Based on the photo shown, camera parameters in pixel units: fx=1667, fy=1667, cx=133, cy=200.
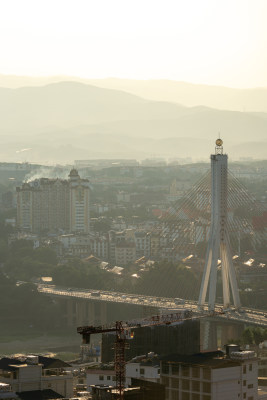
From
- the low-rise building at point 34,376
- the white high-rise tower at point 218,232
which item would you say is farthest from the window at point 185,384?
the white high-rise tower at point 218,232

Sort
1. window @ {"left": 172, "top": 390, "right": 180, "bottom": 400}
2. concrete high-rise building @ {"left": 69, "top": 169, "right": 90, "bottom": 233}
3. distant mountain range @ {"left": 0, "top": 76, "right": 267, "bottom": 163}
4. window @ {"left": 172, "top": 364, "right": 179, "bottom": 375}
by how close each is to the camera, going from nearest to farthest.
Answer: window @ {"left": 172, "top": 390, "right": 180, "bottom": 400} < window @ {"left": 172, "top": 364, "right": 179, "bottom": 375} < concrete high-rise building @ {"left": 69, "top": 169, "right": 90, "bottom": 233} < distant mountain range @ {"left": 0, "top": 76, "right": 267, "bottom": 163}

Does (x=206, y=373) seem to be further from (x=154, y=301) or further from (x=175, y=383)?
(x=154, y=301)

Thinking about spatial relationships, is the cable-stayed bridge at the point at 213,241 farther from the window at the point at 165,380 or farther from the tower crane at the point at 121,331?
the window at the point at 165,380

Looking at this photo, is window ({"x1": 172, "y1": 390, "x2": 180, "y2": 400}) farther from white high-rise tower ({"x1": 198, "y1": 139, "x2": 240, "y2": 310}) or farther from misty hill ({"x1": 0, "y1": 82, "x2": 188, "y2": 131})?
misty hill ({"x1": 0, "y1": 82, "x2": 188, "y2": 131})

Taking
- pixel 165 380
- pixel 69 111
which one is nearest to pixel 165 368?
pixel 165 380

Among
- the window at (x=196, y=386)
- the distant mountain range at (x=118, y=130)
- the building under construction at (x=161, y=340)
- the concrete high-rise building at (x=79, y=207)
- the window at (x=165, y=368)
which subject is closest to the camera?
the window at (x=196, y=386)

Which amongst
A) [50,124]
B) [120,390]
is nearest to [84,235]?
[120,390]

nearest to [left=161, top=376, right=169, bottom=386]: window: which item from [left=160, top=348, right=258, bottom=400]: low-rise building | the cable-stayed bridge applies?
Result: [left=160, top=348, right=258, bottom=400]: low-rise building
